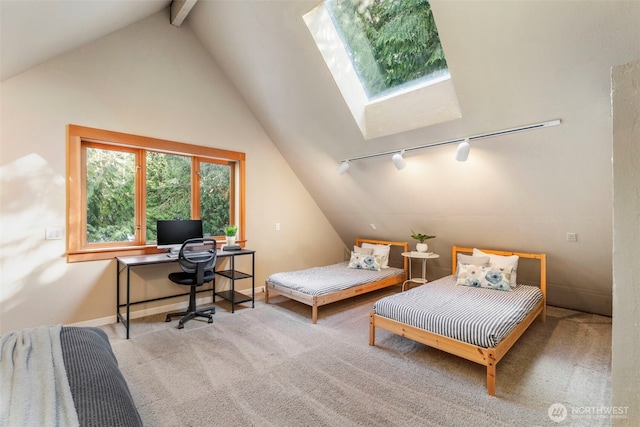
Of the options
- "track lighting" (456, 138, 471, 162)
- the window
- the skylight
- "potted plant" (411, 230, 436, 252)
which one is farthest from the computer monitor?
"track lighting" (456, 138, 471, 162)

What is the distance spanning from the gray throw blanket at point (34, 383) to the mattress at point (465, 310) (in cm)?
232

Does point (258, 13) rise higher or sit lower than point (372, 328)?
higher

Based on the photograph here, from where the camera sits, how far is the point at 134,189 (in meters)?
3.50

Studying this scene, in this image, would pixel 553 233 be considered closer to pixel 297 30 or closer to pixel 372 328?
pixel 372 328

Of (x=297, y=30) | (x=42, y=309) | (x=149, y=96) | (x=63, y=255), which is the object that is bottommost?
(x=42, y=309)

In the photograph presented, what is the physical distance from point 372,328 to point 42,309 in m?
3.24

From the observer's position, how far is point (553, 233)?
3244 millimetres

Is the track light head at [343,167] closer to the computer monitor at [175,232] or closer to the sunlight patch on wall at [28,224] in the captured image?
the computer monitor at [175,232]

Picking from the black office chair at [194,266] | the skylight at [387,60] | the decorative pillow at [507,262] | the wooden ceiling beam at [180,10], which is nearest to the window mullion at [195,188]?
the black office chair at [194,266]

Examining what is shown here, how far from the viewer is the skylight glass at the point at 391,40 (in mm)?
2662

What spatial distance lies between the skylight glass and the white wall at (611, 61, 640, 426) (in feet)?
6.18

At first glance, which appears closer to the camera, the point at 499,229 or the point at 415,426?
the point at 415,426

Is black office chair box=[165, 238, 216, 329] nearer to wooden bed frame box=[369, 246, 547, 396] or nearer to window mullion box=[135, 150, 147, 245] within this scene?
window mullion box=[135, 150, 147, 245]

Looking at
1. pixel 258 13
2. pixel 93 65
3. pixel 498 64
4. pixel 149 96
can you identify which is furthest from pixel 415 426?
pixel 93 65
